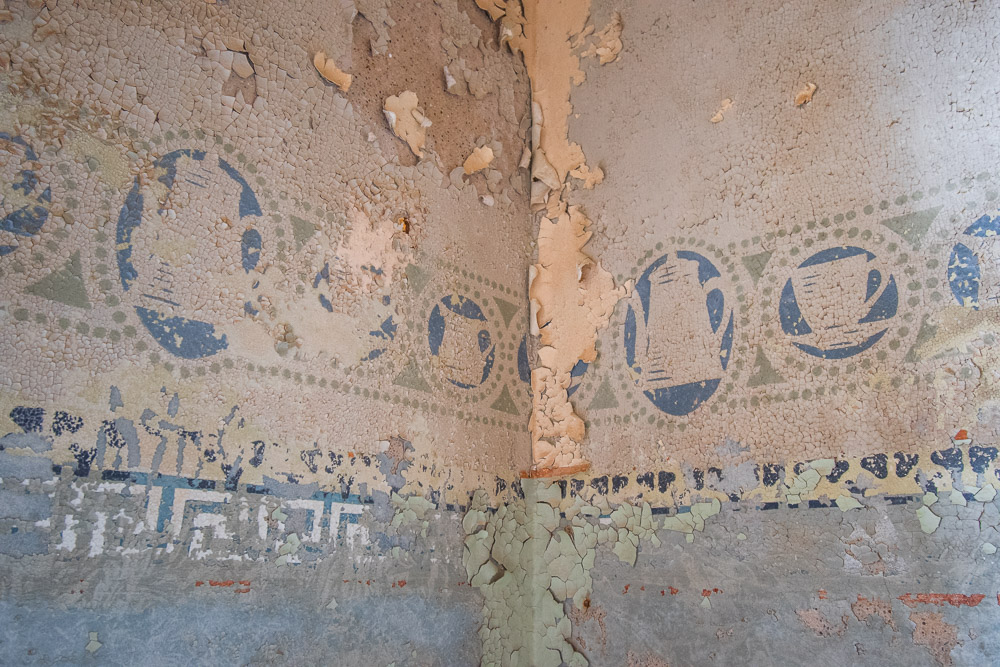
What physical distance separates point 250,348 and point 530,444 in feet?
3.43

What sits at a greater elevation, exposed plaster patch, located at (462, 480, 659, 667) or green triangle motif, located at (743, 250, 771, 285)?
green triangle motif, located at (743, 250, 771, 285)

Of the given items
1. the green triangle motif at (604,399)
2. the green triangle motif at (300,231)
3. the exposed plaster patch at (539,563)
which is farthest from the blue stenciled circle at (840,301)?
the green triangle motif at (300,231)

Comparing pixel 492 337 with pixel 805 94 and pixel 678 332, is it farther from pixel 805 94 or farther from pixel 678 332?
pixel 805 94

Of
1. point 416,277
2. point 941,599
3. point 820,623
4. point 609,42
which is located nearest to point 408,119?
point 416,277

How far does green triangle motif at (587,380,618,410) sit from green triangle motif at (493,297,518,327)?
1.25ft

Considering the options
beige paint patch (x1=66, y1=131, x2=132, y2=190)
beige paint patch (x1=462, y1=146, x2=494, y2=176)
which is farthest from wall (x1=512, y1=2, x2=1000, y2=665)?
beige paint patch (x1=66, y1=131, x2=132, y2=190)

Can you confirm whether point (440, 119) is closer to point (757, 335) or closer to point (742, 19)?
point (742, 19)

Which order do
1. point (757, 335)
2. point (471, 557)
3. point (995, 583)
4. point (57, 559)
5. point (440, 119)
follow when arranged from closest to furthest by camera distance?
point (57, 559) < point (995, 583) < point (757, 335) < point (471, 557) < point (440, 119)

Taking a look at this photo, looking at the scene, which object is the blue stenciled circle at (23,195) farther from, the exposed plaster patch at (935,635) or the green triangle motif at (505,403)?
the exposed plaster patch at (935,635)

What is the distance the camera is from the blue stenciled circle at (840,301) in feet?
6.81

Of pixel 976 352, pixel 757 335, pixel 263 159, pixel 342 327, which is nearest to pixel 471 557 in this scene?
pixel 342 327

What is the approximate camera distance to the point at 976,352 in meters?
1.92

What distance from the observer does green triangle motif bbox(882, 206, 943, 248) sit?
2.04 meters

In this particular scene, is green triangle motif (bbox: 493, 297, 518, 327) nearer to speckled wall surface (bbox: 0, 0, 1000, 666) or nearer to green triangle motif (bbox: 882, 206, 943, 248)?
speckled wall surface (bbox: 0, 0, 1000, 666)
